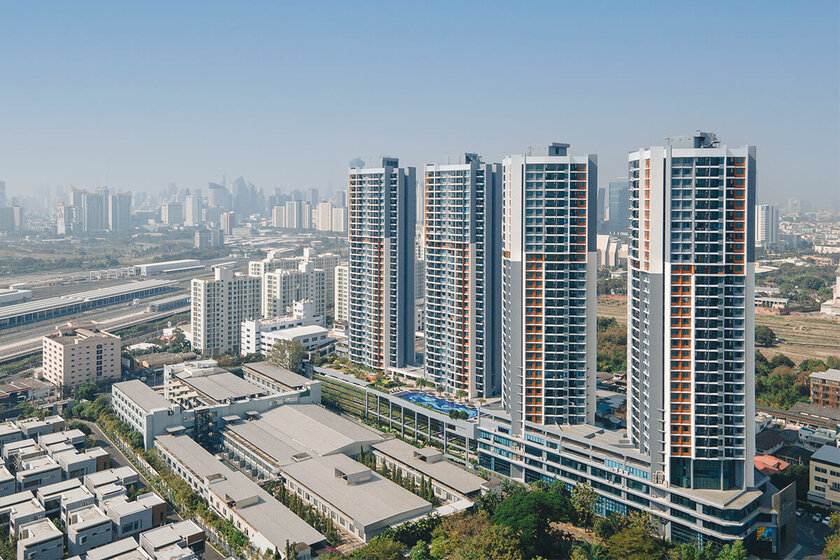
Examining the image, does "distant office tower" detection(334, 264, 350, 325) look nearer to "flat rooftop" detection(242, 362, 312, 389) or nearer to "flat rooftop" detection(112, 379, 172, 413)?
"flat rooftop" detection(242, 362, 312, 389)

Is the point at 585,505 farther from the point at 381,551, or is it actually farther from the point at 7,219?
the point at 7,219

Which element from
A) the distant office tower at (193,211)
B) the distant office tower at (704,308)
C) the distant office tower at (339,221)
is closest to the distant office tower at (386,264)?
the distant office tower at (704,308)

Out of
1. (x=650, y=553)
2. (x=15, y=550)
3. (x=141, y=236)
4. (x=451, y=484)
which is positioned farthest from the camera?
(x=141, y=236)

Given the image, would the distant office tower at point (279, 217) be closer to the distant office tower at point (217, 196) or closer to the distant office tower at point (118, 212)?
the distant office tower at point (217, 196)

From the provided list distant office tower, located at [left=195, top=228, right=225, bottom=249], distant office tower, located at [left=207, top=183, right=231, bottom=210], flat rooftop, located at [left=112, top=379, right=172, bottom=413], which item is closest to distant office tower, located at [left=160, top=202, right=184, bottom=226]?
distant office tower, located at [left=207, top=183, right=231, bottom=210]

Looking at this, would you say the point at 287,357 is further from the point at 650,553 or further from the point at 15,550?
the point at 650,553

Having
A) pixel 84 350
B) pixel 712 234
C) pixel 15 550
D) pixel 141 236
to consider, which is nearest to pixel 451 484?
pixel 712 234
